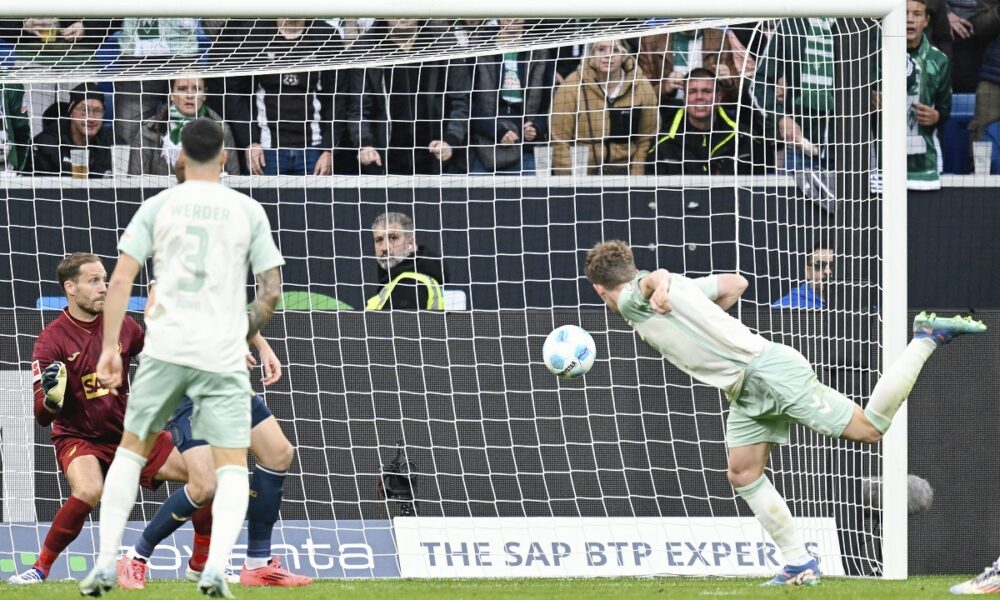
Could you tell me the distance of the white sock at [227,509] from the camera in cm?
508

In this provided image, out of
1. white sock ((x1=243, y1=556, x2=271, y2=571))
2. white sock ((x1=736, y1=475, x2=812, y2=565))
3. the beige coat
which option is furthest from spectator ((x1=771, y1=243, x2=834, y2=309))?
white sock ((x1=243, y1=556, x2=271, y2=571))

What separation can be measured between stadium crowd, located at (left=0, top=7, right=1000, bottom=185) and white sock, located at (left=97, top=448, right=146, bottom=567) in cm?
418

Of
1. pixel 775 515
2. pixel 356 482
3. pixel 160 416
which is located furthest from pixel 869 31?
pixel 160 416

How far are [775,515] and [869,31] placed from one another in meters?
2.96

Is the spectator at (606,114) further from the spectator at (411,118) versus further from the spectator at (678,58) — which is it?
the spectator at (411,118)

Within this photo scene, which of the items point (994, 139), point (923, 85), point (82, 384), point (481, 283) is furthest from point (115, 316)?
point (994, 139)

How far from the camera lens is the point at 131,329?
23.9 feet

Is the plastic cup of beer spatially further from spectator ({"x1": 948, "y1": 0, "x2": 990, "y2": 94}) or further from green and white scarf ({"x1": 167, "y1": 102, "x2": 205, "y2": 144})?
spectator ({"x1": 948, "y1": 0, "x2": 990, "y2": 94})

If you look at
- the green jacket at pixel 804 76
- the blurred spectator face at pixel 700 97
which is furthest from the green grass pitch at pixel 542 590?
the blurred spectator face at pixel 700 97

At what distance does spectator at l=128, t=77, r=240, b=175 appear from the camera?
9.31m

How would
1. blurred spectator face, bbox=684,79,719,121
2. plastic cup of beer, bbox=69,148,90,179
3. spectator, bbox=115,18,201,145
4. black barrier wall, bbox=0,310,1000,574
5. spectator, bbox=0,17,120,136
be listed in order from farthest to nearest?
blurred spectator face, bbox=684,79,719,121, plastic cup of beer, bbox=69,148,90,179, spectator, bbox=115,18,201,145, black barrier wall, bbox=0,310,1000,574, spectator, bbox=0,17,120,136

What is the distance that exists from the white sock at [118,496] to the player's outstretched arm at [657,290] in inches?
92.9

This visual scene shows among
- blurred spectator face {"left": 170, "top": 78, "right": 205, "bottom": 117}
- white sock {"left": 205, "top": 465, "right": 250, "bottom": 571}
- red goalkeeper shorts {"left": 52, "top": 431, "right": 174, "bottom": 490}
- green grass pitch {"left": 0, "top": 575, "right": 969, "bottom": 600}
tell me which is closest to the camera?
white sock {"left": 205, "top": 465, "right": 250, "bottom": 571}

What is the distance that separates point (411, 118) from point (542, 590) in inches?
175
